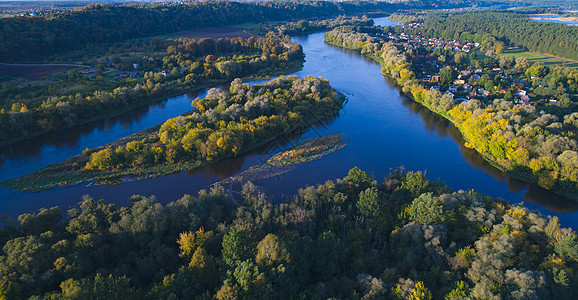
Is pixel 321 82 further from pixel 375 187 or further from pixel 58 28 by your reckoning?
pixel 58 28

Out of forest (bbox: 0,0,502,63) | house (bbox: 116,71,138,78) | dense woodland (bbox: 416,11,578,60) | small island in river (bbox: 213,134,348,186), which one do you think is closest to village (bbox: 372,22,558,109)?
dense woodland (bbox: 416,11,578,60)

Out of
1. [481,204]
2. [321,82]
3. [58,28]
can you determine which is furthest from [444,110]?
[58,28]

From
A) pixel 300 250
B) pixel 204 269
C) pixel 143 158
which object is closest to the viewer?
pixel 204 269

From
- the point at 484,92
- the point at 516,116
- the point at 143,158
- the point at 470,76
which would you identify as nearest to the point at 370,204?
the point at 143,158

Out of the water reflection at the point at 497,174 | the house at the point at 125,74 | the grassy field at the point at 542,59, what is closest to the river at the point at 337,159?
the water reflection at the point at 497,174

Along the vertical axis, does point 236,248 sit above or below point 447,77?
above

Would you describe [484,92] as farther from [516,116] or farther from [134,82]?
[134,82]
